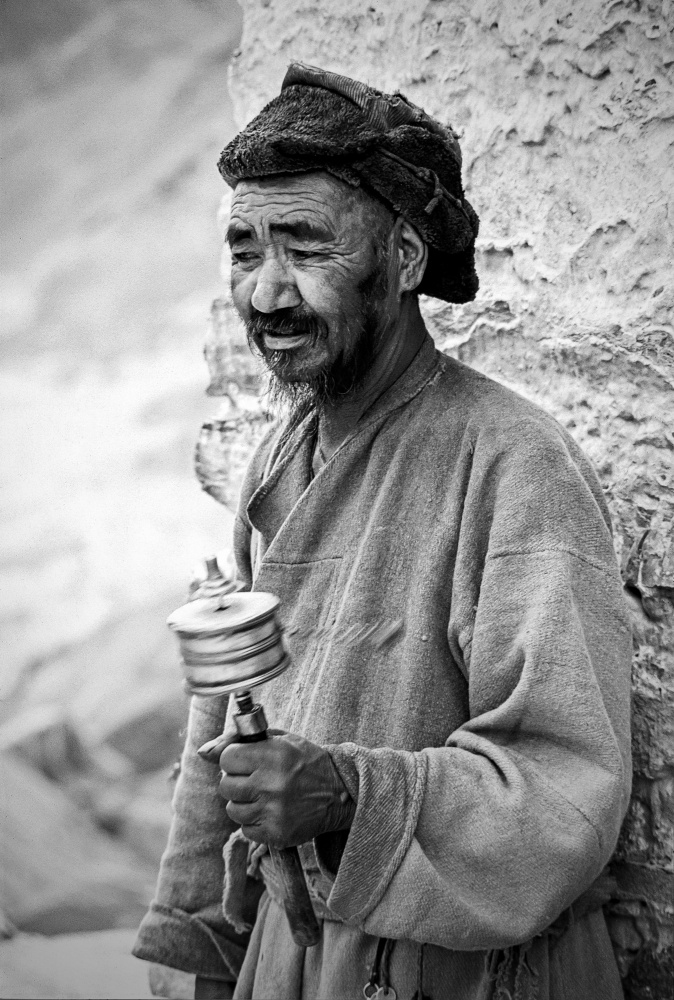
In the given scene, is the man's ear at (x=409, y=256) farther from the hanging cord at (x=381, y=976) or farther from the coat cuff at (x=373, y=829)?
the hanging cord at (x=381, y=976)

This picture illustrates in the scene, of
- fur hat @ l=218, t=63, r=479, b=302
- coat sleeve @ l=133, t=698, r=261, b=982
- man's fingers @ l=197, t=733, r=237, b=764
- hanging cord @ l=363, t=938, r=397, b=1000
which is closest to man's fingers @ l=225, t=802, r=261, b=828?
man's fingers @ l=197, t=733, r=237, b=764

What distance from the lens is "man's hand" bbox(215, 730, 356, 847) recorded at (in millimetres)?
1388

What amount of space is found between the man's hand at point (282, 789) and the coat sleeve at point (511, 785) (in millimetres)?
38

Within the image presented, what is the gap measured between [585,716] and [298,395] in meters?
0.81

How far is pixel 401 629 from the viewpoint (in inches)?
65.2

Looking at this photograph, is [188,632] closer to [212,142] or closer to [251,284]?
[251,284]

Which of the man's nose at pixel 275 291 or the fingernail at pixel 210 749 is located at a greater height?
the man's nose at pixel 275 291

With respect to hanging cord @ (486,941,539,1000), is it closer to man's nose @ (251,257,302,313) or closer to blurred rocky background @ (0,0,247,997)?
man's nose @ (251,257,302,313)

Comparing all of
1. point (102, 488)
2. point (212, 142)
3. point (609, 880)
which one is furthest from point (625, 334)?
point (102, 488)

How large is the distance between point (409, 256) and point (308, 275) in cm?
22

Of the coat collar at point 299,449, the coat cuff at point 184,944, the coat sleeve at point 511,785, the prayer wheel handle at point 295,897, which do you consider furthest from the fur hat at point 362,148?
the coat cuff at point 184,944

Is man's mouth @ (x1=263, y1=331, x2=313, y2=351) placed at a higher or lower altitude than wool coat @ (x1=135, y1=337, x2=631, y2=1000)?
higher

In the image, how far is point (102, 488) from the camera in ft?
10.9

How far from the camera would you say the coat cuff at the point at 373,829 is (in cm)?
143
